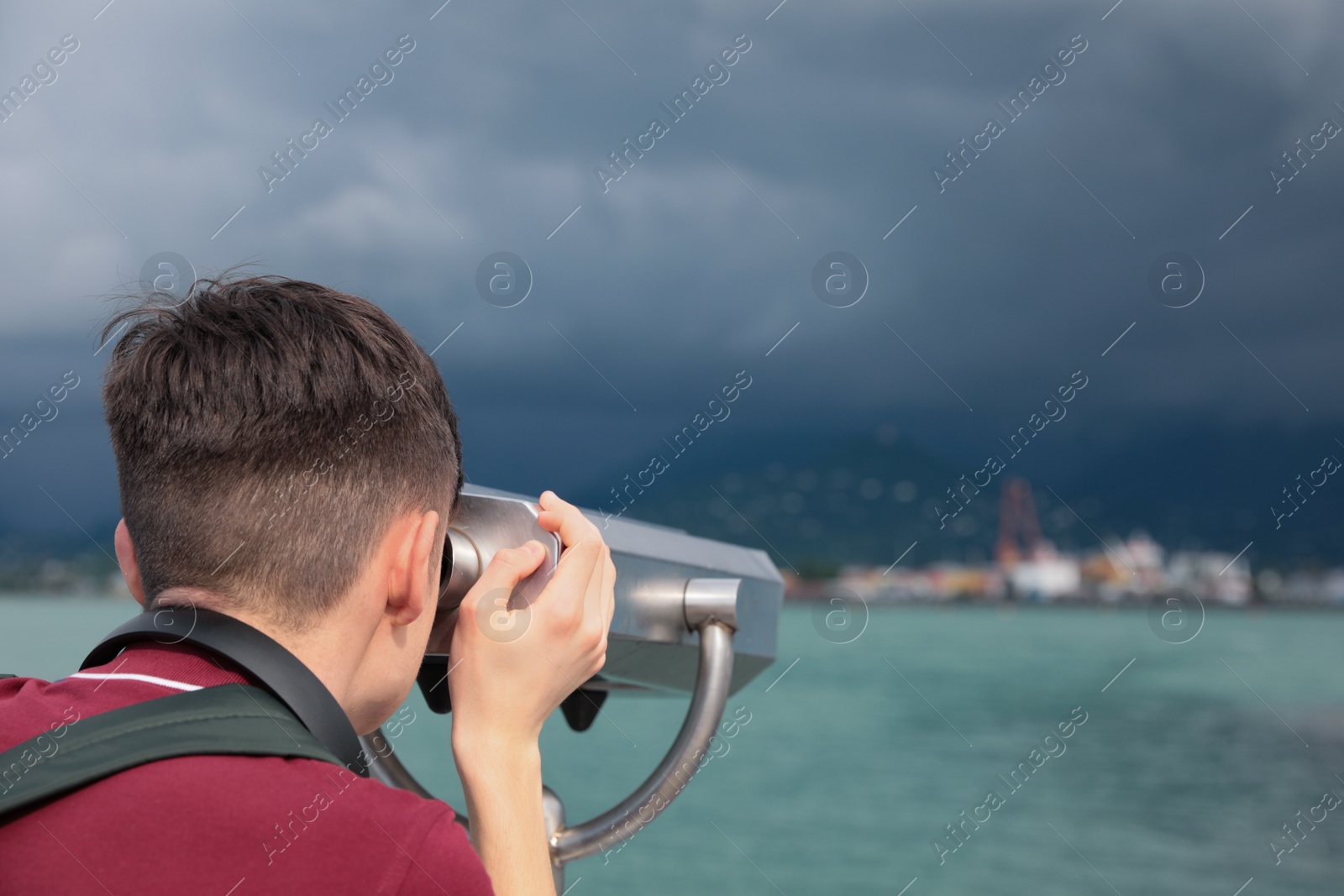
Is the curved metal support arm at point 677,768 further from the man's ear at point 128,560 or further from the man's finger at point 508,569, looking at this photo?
the man's ear at point 128,560

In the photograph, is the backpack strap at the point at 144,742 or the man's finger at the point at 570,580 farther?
the man's finger at the point at 570,580

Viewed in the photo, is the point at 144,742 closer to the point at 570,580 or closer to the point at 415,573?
the point at 415,573

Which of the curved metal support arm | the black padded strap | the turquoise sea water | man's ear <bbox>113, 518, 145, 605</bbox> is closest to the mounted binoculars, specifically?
the curved metal support arm

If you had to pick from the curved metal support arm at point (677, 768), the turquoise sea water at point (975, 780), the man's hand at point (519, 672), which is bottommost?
the turquoise sea water at point (975, 780)

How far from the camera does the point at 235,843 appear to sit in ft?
2.40

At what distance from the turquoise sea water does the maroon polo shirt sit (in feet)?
23.4

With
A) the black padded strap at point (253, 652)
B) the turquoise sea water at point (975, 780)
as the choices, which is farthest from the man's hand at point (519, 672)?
the turquoise sea water at point (975, 780)

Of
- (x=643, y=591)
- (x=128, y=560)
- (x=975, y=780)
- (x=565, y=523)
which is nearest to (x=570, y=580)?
(x=565, y=523)

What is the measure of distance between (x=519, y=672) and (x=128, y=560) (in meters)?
0.38

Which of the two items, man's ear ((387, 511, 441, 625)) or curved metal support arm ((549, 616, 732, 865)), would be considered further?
curved metal support arm ((549, 616, 732, 865))

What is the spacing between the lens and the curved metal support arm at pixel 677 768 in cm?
106

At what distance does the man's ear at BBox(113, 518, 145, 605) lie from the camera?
99 cm

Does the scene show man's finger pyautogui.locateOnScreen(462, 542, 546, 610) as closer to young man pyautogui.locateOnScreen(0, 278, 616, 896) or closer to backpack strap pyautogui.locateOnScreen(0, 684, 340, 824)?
young man pyautogui.locateOnScreen(0, 278, 616, 896)

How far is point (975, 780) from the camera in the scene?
29.3 metres
